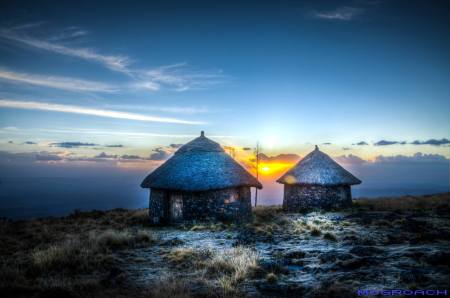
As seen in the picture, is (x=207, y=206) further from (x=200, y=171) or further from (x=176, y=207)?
(x=200, y=171)

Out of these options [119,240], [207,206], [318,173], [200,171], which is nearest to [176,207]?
[207,206]

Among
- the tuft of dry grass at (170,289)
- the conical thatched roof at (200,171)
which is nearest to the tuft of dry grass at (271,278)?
the tuft of dry grass at (170,289)

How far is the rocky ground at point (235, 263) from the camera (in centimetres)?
771

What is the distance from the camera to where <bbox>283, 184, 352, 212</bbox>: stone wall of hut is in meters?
26.1

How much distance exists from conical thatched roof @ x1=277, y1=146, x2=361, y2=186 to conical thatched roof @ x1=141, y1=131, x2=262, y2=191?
18.0 ft

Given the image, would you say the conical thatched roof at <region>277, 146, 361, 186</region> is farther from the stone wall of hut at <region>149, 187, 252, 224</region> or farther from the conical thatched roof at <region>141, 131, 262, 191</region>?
the stone wall of hut at <region>149, 187, 252, 224</region>

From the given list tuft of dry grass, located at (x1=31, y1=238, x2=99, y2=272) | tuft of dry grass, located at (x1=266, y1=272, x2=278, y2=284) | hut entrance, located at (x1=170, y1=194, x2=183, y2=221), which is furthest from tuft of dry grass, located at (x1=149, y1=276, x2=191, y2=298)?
hut entrance, located at (x1=170, y1=194, x2=183, y2=221)

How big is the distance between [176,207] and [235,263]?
11708 millimetres

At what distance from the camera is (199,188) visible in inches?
778

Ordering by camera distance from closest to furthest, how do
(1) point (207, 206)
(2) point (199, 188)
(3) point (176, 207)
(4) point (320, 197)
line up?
1. (2) point (199, 188)
2. (1) point (207, 206)
3. (3) point (176, 207)
4. (4) point (320, 197)

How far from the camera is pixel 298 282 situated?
8.38 meters

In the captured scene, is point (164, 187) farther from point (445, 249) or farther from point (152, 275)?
point (445, 249)

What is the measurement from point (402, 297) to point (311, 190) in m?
20.4

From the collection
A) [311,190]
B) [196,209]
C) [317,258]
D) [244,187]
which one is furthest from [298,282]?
[311,190]
